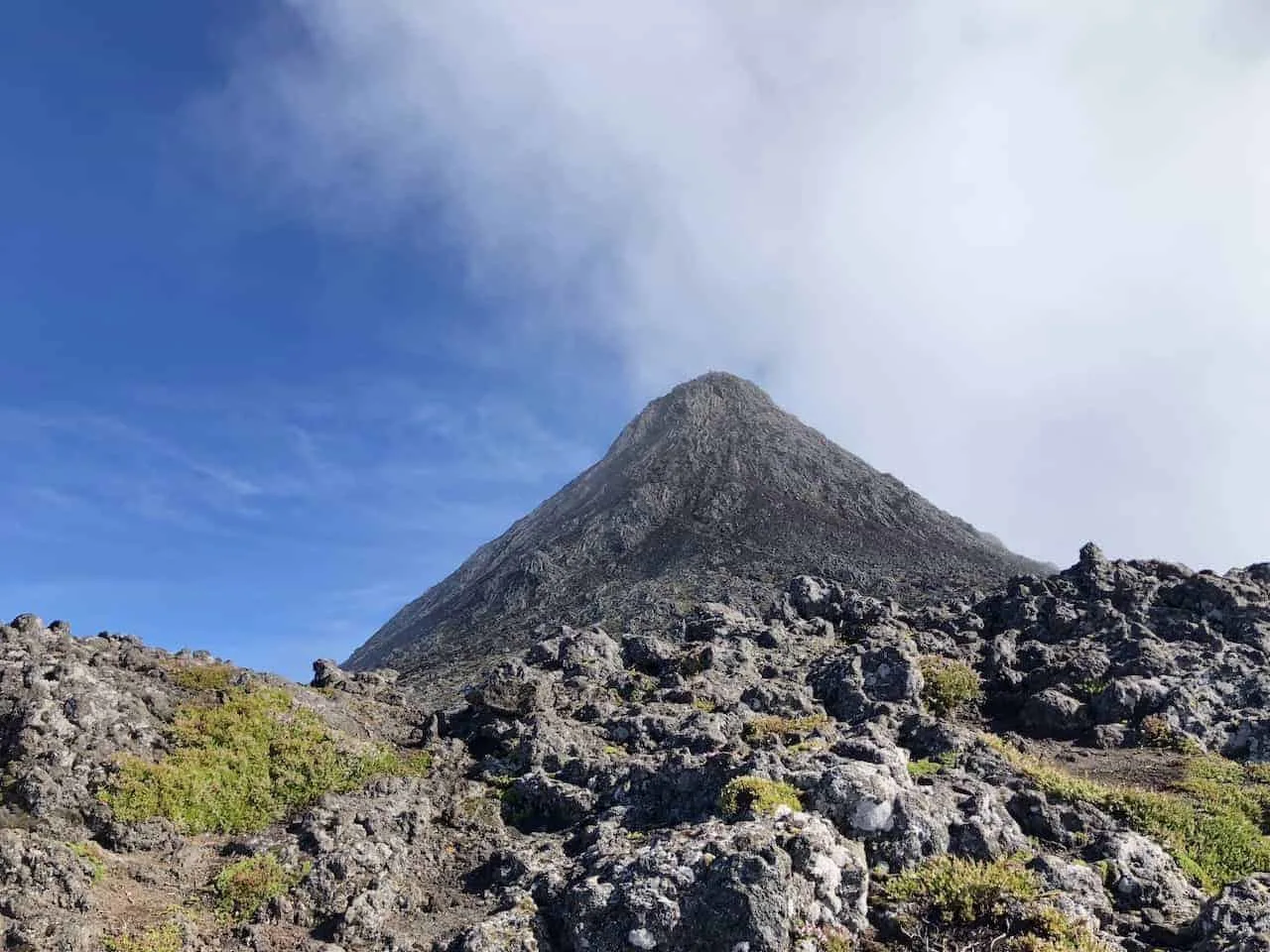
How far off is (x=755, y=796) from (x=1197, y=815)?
11.8 meters

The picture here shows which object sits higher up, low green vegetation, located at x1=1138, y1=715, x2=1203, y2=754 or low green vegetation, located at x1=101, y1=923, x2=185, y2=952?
low green vegetation, located at x1=1138, y1=715, x2=1203, y2=754

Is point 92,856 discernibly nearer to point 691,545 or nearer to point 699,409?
point 691,545

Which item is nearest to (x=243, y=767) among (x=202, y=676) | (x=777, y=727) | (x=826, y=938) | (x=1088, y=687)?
(x=202, y=676)

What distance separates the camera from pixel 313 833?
59.6 feet

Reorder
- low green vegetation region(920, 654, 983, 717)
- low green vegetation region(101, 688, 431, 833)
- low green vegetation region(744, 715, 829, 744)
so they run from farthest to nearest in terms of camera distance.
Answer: low green vegetation region(920, 654, 983, 717) → low green vegetation region(744, 715, 829, 744) → low green vegetation region(101, 688, 431, 833)

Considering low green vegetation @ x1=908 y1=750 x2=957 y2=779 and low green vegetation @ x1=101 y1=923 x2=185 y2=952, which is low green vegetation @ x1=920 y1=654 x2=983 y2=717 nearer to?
low green vegetation @ x1=908 y1=750 x2=957 y2=779

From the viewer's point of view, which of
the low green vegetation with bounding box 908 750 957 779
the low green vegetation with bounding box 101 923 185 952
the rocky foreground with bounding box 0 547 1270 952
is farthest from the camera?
the low green vegetation with bounding box 908 750 957 779

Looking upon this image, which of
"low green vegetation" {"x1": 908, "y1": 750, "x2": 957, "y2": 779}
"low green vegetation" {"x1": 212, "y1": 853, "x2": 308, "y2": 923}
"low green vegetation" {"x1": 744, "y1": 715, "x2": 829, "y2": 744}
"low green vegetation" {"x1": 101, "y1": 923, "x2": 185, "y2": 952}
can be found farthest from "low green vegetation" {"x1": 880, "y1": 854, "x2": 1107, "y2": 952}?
"low green vegetation" {"x1": 101, "y1": 923, "x2": 185, "y2": 952}

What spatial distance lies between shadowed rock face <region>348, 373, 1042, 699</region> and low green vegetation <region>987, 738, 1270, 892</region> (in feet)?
136

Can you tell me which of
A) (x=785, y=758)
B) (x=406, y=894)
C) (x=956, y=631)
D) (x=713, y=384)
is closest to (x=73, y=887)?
(x=406, y=894)

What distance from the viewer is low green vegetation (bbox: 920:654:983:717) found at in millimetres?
30019

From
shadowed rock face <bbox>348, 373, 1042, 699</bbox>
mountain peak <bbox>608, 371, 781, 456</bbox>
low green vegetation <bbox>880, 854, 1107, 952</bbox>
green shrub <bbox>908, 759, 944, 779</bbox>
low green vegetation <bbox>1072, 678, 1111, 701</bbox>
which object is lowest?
low green vegetation <bbox>880, 854, 1107, 952</bbox>

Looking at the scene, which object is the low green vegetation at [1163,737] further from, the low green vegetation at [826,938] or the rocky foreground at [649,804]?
the low green vegetation at [826,938]

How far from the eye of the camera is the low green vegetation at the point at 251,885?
52.0 feet
